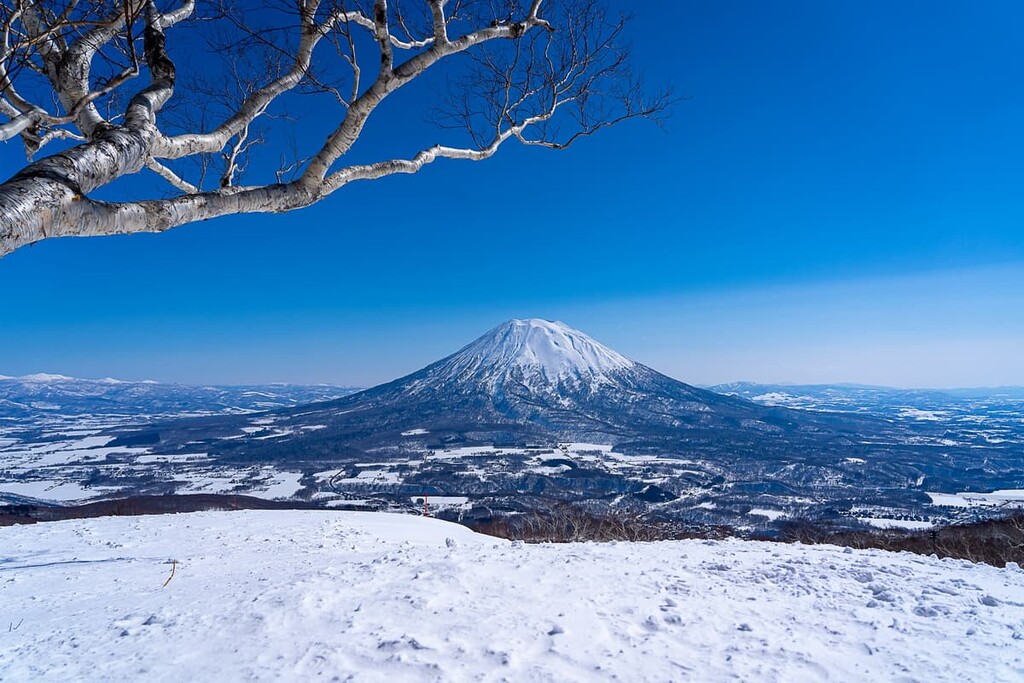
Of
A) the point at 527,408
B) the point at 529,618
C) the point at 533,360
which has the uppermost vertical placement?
the point at 533,360

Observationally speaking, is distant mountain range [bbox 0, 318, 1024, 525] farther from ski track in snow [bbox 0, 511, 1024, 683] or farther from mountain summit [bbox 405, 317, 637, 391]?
ski track in snow [bbox 0, 511, 1024, 683]

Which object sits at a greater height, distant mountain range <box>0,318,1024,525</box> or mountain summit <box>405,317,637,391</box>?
mountain summit <box>405,317,637,391</box>

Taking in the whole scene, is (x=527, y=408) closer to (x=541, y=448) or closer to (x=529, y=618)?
(x=541, y=448)

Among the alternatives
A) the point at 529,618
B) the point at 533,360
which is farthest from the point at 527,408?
the point at 529,618

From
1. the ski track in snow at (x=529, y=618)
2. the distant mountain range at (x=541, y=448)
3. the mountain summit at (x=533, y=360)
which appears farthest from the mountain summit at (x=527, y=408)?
the ski track in snow at (x=529, y=618)

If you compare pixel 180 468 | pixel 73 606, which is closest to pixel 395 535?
pixel 73 606

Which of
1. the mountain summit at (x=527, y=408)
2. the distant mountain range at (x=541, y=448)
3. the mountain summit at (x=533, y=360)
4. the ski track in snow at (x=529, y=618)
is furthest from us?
the mountain summit at (x=533, y=360)

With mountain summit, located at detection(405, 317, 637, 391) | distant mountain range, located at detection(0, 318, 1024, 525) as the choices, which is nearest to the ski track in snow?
distant mountain range, located at detection(0, 318, 1024, 525)

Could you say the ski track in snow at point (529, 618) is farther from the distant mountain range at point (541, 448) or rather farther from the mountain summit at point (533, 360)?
the mountain summit at point (533, 360)
